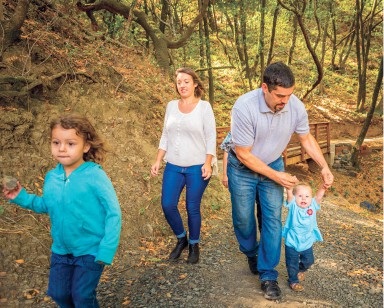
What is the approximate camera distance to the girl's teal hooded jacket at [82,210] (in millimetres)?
2562

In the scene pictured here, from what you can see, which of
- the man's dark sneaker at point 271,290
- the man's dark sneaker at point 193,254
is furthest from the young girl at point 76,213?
the man's dark sneaker at point 193,254

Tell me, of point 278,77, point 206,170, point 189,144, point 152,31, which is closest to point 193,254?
point 206,170

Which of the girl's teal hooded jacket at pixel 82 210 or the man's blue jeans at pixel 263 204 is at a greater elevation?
the girl's teal hooded jacket at pixel 82 210

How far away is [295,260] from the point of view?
3961 mm

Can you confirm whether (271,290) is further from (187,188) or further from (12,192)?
(12,192)

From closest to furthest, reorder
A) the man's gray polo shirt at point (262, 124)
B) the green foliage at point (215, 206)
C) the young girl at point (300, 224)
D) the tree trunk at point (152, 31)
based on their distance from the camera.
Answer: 1. the man's gray polo shirt at point (262, 124)
2. the young girl at point (300, 224)
3. the green foliage at point (215, 206)
4. the tree trunk at point (152, 31)

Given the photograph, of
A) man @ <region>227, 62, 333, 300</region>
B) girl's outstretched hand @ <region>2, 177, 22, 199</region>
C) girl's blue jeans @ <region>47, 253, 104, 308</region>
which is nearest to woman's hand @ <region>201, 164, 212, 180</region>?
man @ <region>227, 62, 333, 300</region>

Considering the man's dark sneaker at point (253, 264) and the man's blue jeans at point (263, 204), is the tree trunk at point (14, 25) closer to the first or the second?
the man's blue jeans at point (263, 204)

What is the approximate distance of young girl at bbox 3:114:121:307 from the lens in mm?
2566

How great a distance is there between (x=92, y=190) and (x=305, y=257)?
8.07 ft

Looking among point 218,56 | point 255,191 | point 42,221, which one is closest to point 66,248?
point 255,191

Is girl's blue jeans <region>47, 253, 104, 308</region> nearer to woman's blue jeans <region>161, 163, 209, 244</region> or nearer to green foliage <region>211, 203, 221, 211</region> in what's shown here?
woman's blue jeans <region>161, 163, 209, 244</region>

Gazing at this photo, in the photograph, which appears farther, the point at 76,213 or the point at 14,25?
the point at 14,25

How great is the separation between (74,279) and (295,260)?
2.31 meters
